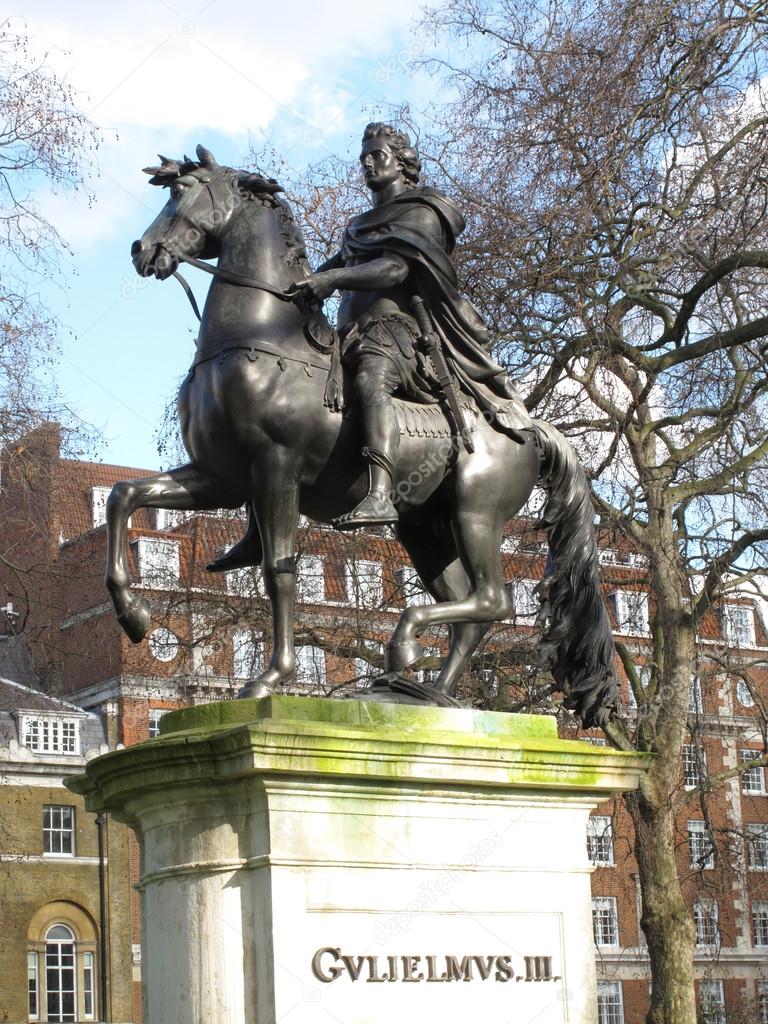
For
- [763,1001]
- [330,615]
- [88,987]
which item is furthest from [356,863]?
[763,1001]

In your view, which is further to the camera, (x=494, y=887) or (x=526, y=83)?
(x=526, y=83)

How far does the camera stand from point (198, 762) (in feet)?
23.4

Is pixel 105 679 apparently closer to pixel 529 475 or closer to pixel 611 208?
pixel 611 208

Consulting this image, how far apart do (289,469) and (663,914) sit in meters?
12.1

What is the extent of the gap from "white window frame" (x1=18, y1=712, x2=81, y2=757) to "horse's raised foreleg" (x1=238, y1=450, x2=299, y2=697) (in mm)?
37788

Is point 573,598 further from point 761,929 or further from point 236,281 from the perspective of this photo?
point 761,929

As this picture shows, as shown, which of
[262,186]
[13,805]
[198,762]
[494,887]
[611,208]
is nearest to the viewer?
[198,762]

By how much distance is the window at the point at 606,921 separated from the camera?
1864 inches

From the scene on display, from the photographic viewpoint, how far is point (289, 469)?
8078mm

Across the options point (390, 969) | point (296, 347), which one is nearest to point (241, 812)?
point (390, 969)

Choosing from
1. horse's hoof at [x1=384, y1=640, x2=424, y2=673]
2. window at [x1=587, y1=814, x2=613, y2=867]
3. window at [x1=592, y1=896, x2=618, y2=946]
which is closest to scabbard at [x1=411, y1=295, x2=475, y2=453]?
horse's hoof at [x1=384, y1=640, x2=424, y2=673]

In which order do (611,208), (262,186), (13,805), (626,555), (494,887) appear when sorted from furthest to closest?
(13,805) → (626,555) → (611,208) → (262,186) → (494,887)

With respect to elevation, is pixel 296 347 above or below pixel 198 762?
above

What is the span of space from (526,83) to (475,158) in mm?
976
